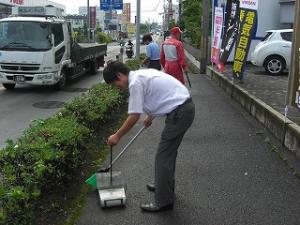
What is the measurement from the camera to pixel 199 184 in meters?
5.27

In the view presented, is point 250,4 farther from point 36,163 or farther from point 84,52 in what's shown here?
point 36,163

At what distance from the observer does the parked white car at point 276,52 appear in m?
15.2

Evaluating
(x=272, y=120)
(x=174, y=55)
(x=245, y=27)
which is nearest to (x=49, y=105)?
(x=174, y=55)

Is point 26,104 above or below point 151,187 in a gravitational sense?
below

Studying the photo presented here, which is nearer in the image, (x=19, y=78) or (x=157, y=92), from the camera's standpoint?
(x=157, y=92)

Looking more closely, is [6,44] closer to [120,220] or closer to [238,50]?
[238,50]

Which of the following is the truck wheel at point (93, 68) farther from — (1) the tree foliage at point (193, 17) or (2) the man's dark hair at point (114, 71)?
(2) the man's dark hair at point (114, 71)

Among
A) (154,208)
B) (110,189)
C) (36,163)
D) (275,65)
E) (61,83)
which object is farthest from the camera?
(275,65)

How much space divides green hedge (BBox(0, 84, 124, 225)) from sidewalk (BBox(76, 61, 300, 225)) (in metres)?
0.49

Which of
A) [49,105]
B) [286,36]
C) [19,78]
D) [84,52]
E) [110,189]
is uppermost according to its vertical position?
[286,36]

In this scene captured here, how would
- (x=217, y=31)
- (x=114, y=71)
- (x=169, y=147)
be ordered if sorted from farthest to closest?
(x=217, y=31)
(x=169, y=147)
(x=114, y=71)

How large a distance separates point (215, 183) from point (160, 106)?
1.61 m

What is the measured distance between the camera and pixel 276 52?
15.3 meters

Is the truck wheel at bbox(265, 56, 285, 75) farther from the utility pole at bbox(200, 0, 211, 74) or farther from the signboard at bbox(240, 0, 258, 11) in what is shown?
the signboard at bbox(240, 0, 258, 11)
